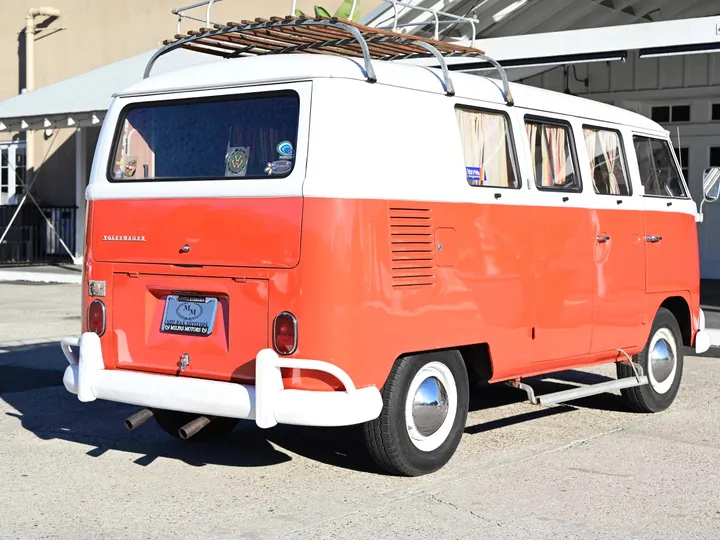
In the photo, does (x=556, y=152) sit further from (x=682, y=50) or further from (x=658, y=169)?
(x=682, y=50)

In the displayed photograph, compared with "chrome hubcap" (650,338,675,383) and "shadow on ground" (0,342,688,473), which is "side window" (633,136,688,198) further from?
"shadow on ground" (0,342,688,473)

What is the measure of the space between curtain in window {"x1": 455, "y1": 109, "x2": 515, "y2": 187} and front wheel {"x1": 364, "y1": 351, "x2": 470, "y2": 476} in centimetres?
112

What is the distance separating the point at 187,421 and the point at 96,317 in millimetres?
1031

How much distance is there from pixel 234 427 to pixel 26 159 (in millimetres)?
22215

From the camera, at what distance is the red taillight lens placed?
6.52 m

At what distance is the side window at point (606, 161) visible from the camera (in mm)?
7781

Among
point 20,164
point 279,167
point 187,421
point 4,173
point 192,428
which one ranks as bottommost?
point 187,421

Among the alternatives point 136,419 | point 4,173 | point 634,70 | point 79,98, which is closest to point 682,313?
point 136,419

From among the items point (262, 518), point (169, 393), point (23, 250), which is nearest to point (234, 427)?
point (169, 393)

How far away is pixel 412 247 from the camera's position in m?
6.12

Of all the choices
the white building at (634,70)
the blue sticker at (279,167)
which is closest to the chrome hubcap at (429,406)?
the blue sticker at (279,167)

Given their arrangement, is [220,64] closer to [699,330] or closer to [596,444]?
[596,444]

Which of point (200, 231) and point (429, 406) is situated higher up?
point (200, 231)

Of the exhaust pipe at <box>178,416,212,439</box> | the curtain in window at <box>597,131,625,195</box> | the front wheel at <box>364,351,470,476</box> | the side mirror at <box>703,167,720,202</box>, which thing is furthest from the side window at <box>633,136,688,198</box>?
the exhaust pipe at <box>178,416,212,439</box>
